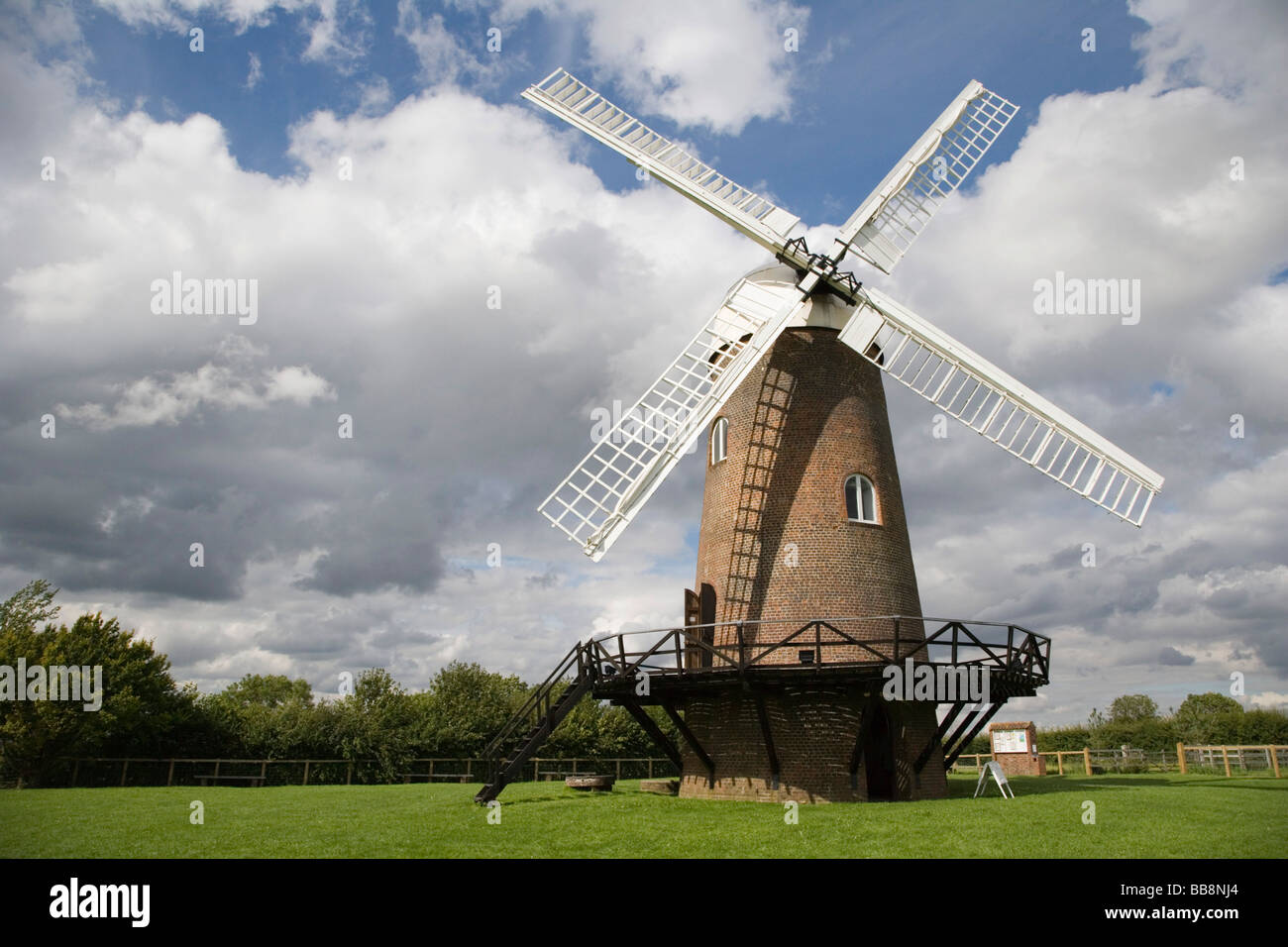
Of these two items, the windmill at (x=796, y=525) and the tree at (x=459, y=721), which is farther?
the tree at (x=459, y=721)

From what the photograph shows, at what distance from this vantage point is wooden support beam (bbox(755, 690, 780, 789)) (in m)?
14.1

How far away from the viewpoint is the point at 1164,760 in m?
34.3

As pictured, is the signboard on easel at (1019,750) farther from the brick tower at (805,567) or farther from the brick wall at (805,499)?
the brick wall at (805,499)

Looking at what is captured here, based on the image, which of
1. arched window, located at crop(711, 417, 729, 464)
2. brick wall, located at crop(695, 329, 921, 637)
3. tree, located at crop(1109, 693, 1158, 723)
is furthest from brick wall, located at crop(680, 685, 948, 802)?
tree, located at crop(1109, 693, 1158, 723)

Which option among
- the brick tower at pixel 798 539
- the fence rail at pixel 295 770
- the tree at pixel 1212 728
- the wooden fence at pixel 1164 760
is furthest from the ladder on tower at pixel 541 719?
Result: the tree at pixel 1212 728

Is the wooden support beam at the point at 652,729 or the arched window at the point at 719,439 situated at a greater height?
the arched window at the point at 719,439

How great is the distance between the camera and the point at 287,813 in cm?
1460

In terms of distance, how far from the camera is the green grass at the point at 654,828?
33.7ft

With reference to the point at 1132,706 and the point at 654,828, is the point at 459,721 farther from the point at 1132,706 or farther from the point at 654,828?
the point at 1132,706

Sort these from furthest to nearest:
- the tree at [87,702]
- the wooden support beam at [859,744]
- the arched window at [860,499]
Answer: the tree at [87,702], the arched window at [860,499], the wooden support beam at [859,744]

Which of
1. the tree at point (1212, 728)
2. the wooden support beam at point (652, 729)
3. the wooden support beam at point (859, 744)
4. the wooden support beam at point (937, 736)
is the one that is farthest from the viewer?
the tree at point (1212, 728)

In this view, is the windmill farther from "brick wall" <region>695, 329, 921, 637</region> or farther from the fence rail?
the fence rail

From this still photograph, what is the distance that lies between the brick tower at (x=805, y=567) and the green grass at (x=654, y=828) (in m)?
1.08
